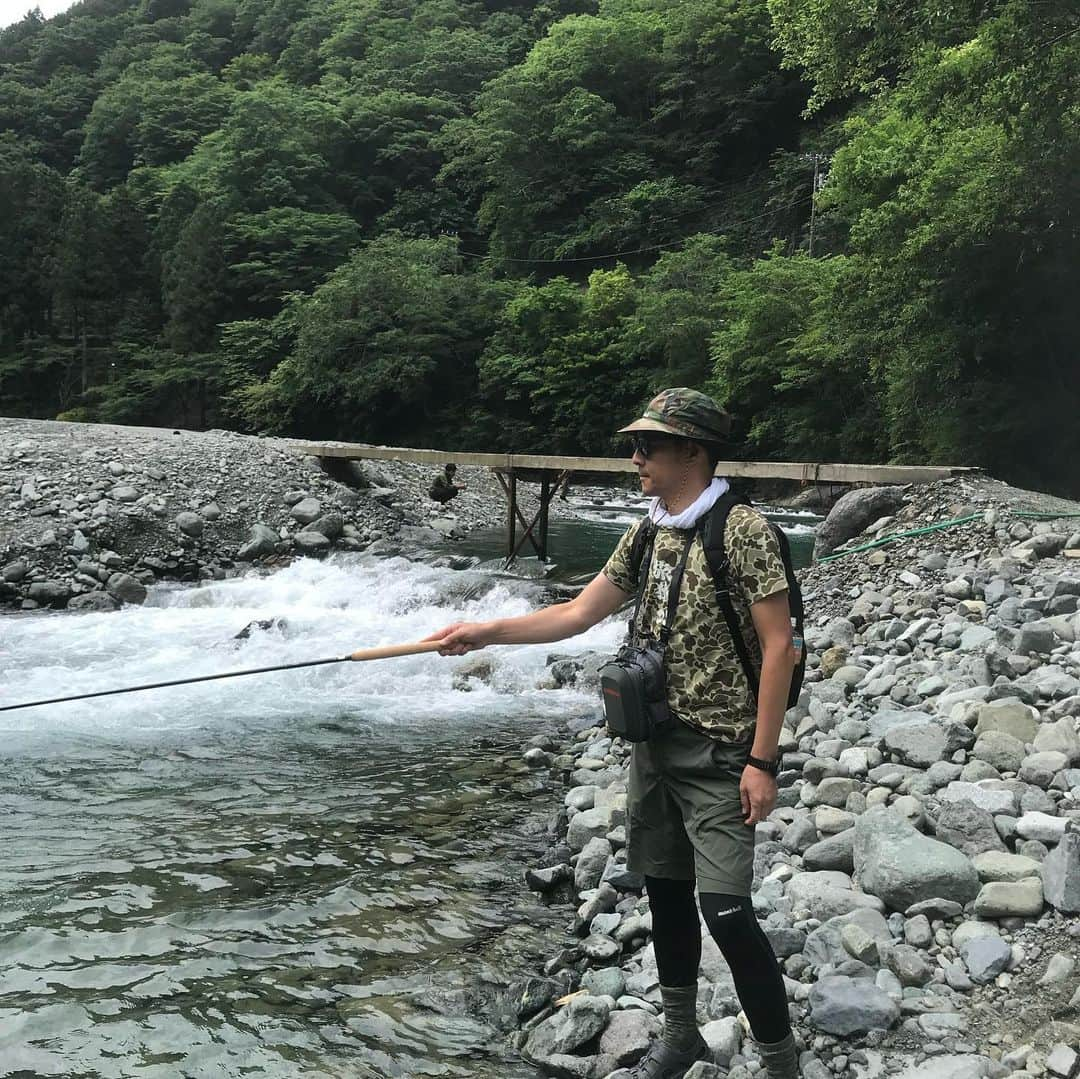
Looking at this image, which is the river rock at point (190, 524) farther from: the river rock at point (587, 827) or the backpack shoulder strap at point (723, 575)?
the backpack shoulder strap at point (723, 575)

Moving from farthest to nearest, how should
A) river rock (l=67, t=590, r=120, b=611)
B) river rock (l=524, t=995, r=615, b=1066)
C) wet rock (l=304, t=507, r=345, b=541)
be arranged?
wet rock (l=304, t=507, r=345, b=541), river rock (l=67, t=590, r=120, b=611), river rock (l=524, t=995, r=615, b=1066)

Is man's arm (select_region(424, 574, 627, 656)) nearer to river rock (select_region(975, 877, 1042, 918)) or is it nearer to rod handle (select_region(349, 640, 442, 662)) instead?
rod handle (select_region(349, 640, 442, 662))

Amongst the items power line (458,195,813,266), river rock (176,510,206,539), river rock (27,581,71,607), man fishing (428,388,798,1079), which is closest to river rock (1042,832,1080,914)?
man fishing (428,388,798,1079)

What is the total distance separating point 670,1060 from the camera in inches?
106

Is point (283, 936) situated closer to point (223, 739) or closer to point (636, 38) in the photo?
point (223, 739)

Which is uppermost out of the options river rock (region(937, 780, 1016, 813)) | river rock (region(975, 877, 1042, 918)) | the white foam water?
river rock (region(937, 780, 1016, 813))

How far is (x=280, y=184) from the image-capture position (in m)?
41.6

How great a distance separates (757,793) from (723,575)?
0.55 m

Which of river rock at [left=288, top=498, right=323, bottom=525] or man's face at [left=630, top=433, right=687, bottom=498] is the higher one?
man's face at [left=630, top=433, right=687, bottom=498]

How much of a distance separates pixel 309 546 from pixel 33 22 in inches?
3127

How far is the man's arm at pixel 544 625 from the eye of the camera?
2764 millimetres

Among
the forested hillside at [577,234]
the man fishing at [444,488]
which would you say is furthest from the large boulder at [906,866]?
the man fishing at [444,488]

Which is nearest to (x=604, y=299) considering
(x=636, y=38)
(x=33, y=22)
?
(x=636, y=38)

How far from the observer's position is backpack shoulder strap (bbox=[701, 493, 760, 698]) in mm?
2395
